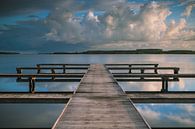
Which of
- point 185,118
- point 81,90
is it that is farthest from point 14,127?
point 185,118

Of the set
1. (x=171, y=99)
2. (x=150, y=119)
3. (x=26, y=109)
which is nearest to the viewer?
(x=171, y=99)

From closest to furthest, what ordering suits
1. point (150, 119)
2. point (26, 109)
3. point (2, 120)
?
point (2, 120)
point (150, 119)
point (26, 109)

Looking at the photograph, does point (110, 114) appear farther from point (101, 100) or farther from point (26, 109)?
point (26, 109)

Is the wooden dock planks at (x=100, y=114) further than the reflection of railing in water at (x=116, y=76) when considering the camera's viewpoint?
No

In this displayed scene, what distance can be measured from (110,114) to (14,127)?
9243 millimetres

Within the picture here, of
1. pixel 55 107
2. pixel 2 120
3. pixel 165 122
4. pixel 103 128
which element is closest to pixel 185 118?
pixel 165 122

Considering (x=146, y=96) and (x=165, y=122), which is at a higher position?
(x=146, y=96)

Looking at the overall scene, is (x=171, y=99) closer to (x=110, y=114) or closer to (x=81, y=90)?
(x=81, y=90)

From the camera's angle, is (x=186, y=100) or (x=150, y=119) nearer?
(x=186, y=100)

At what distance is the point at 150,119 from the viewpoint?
16.6 metres

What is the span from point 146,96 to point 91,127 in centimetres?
513

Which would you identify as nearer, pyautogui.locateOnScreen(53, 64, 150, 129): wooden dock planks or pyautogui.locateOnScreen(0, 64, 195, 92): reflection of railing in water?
pyautogui.locateOnScreen(53, 64, 150, 129): wooden dock planks

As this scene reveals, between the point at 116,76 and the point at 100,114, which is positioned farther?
the point at 116,76

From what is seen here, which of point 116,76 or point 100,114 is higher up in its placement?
point 100,114
